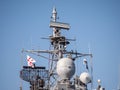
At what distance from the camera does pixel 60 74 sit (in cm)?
3453

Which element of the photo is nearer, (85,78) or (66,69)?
(66,69)

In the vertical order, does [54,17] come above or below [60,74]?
above

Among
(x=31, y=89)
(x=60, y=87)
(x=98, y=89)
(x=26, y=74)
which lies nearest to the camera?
(x=60, y=87)

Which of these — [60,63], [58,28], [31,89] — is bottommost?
[31,89]

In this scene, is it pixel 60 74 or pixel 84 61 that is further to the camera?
pixel 84 61

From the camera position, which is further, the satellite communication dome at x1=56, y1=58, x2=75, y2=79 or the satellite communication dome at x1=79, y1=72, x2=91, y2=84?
the satellite communication dome at x1=79, y1=72, x2=91, y2=84

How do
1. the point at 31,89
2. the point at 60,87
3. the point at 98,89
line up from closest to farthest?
the point at 60,87
the point at 98,89
the point at 31,89

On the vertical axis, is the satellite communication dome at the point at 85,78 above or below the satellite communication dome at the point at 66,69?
below

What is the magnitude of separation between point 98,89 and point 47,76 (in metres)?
9.76

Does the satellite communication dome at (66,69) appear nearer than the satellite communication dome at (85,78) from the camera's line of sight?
Yes

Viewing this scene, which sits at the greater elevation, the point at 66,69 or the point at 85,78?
the point at 66,69

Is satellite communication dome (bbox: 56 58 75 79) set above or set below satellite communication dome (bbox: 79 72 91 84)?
above

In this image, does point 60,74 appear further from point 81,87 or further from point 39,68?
point 39,68

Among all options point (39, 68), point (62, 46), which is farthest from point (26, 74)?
point (62, 46)
